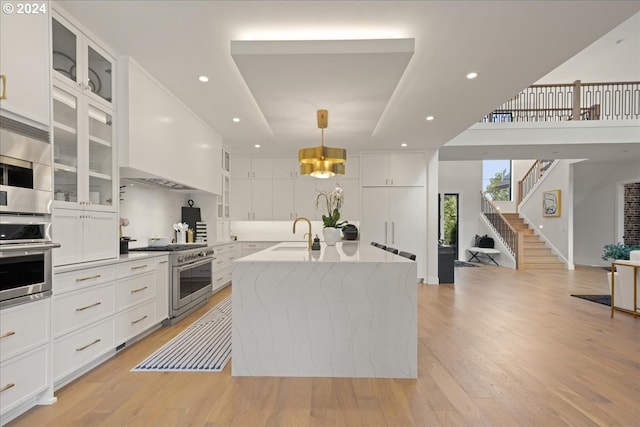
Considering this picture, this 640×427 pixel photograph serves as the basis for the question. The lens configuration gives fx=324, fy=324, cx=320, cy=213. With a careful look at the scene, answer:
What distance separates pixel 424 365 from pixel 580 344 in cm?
176

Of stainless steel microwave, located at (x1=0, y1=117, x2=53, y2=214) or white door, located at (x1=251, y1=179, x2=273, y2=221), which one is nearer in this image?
stainless steel microwave, located at (x1=0, y1=117, x2=53, y2=214)

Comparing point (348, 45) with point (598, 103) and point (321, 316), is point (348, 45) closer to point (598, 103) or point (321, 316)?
point (321, 316)

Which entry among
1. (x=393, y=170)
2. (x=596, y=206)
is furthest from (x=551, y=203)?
(x=393, y=170)

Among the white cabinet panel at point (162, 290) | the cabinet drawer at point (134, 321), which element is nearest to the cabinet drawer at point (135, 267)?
the white cabinet panel at point (162, 290)

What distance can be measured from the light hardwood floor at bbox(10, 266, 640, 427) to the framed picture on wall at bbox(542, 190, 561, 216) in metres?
6.84

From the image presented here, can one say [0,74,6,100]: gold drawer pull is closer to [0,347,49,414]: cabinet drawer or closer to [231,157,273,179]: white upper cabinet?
[0,347,49,414]: cabinet drawer

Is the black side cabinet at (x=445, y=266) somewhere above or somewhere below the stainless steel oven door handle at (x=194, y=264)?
below

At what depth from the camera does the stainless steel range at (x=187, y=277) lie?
12.3 ft

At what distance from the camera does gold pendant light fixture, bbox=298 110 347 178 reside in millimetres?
3728

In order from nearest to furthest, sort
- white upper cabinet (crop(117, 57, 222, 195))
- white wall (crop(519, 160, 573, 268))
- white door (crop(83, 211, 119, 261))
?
white door (crop(83, 211, 119, 261))
white upper cabinet (crop(117, 57, 222, 195))
white wall (crop(519, 160, 573, 268))

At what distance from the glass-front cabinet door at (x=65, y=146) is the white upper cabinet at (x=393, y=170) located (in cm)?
497

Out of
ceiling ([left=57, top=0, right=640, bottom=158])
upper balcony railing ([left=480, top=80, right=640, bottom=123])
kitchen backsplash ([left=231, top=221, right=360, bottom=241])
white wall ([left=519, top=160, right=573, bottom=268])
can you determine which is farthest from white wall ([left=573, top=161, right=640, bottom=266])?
kitchen backsplash ([left=231, top=221, right=360, bottom=241])

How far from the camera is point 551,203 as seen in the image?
9.53 m

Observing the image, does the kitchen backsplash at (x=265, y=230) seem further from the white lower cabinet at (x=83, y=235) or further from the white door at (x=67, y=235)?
the white door at (x=67, y=235)
